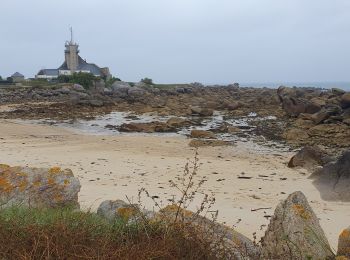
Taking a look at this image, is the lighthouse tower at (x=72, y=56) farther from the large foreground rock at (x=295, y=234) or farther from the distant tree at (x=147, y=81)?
the large foreground rock at (x=295, y=234)

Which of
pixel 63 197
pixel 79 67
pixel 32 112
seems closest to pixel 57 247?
pixel 63 197

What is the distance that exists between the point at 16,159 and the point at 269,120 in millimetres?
16660

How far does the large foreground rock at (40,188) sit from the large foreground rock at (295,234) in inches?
95.2

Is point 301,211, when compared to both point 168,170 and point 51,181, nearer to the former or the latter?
point 51,181

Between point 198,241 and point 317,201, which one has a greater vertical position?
point 198,241

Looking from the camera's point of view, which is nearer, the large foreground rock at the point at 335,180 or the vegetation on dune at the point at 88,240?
the vegetation on dune at the point at 88,240

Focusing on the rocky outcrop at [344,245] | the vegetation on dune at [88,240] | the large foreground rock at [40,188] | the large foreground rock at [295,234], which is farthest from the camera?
the large foreground rock at [40,188]

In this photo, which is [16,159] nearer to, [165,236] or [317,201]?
[317,201]

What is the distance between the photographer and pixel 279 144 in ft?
53.2

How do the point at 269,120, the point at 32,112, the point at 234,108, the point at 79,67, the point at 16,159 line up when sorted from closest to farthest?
the point at 16,159 < the point at 269,120 < the point at 32,112 < the point at 234,108 < the point at 79,67

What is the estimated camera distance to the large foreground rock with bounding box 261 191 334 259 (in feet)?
11.9

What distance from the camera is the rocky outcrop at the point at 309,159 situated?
11125 mm

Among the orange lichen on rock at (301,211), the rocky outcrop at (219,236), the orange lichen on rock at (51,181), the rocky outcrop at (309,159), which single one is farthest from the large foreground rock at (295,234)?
the rocky outcrop at (309,159)

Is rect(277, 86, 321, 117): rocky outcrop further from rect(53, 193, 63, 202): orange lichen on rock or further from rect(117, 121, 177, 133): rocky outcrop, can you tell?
rect(53, 193, 63, 202): orange lichen on rock
